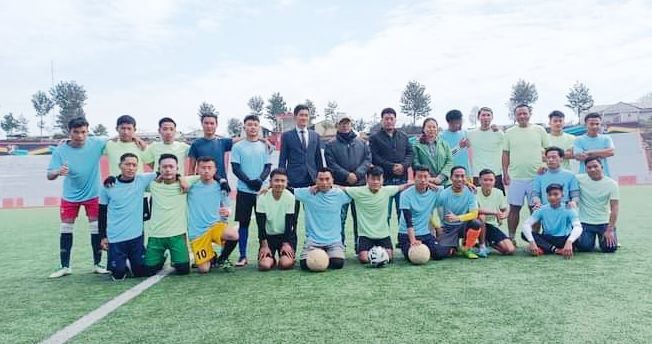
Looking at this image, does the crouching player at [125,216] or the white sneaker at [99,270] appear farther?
the white sneaker at [99,270]

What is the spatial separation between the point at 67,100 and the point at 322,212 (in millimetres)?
61560

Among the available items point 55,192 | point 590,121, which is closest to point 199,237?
point 590,121

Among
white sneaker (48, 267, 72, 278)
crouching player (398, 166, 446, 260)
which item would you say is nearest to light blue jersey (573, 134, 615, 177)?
crouching player (398, 166, 446, 260)

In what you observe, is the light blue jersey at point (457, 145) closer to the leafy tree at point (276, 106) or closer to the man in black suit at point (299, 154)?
the man in black suit at point (299, 154)

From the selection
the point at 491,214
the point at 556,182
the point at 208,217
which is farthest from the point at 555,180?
the point at 208,217

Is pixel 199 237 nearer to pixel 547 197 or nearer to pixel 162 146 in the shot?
pixel 162 146

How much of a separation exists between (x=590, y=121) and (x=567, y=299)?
3261mm

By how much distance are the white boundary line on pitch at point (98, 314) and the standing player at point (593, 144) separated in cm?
519

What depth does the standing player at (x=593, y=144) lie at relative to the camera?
238 inches

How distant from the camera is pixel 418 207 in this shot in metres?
5.70

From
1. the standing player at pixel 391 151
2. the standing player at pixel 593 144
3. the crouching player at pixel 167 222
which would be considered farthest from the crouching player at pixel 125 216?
the standing player at pixel 593 144

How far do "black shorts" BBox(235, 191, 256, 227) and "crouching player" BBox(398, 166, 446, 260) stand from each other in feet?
5.82

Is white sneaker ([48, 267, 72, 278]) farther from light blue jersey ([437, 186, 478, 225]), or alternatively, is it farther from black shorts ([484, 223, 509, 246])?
black shorts ([484, 223, 509, 246])

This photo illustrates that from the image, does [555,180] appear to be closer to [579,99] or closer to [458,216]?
[458,216]
